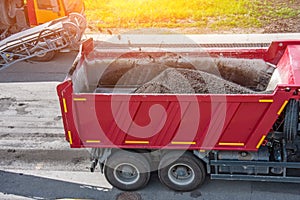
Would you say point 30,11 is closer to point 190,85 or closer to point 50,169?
point 50,169

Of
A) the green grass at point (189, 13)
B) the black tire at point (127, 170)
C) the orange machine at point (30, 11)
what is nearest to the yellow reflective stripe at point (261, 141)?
the black tire at point (127, 170)

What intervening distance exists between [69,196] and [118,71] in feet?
8.61

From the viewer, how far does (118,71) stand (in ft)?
26.2

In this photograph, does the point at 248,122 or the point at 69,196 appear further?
the point at 69,196

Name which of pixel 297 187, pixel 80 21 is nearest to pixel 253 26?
pixel 80 21

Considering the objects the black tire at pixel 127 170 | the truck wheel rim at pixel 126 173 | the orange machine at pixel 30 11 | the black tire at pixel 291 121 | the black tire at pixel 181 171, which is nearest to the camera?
the black tire at pixel 291 121

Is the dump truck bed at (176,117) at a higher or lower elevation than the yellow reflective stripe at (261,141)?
higher

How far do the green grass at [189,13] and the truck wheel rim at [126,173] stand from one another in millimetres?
9863

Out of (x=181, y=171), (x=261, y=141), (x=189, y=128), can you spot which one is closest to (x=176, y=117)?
(x=189, y=128)

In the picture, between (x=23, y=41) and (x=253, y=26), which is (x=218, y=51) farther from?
(x=253, y=26)

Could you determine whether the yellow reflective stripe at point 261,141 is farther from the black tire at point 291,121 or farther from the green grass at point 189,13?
the green grass at point 189,13

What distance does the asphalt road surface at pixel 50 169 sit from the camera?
265 inches

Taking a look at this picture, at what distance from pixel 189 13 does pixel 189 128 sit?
11632mm

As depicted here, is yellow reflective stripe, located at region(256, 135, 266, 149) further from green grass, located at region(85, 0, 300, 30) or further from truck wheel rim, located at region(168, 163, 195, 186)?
green grass, located at region(85, 0, 300, 30)
